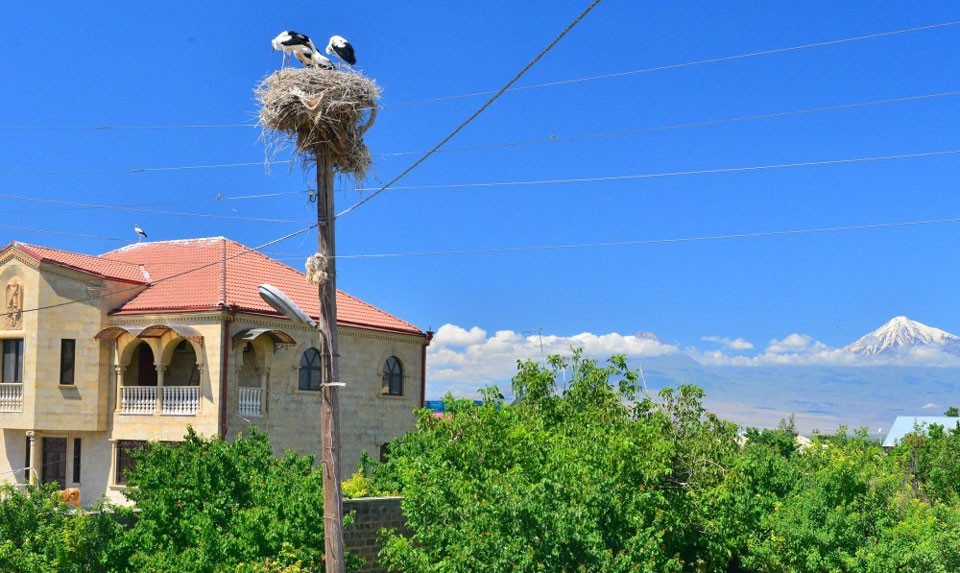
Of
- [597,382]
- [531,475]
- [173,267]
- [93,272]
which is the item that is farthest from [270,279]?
[531,475]

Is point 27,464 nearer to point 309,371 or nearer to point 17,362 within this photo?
point 17,362

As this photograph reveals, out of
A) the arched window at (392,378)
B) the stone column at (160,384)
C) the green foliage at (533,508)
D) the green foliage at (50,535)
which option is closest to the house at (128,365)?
the stone column at (160,384)

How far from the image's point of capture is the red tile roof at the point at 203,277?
29.0 metres

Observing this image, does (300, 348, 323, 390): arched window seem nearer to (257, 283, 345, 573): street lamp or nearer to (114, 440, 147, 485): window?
(114, 440, 147, 485): window

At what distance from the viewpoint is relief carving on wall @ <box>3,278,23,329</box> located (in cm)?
2930

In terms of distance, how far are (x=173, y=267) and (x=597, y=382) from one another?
15.1 m

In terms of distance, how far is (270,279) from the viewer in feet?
105

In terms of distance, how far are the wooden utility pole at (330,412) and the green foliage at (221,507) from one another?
2.93m

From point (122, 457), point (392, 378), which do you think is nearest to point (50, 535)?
point (122, 457)

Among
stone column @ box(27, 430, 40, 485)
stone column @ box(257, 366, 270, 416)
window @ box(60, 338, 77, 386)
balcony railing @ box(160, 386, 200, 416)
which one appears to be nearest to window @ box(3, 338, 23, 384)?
window @ box(60, 338, 77, 386)

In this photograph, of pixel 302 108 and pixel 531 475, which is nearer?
pixel 302 108

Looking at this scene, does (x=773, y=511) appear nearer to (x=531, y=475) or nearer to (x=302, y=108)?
(x=531, y=475)

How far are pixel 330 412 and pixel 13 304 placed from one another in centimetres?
1792

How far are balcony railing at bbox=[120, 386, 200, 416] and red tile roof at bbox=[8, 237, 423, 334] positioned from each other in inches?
85.3
